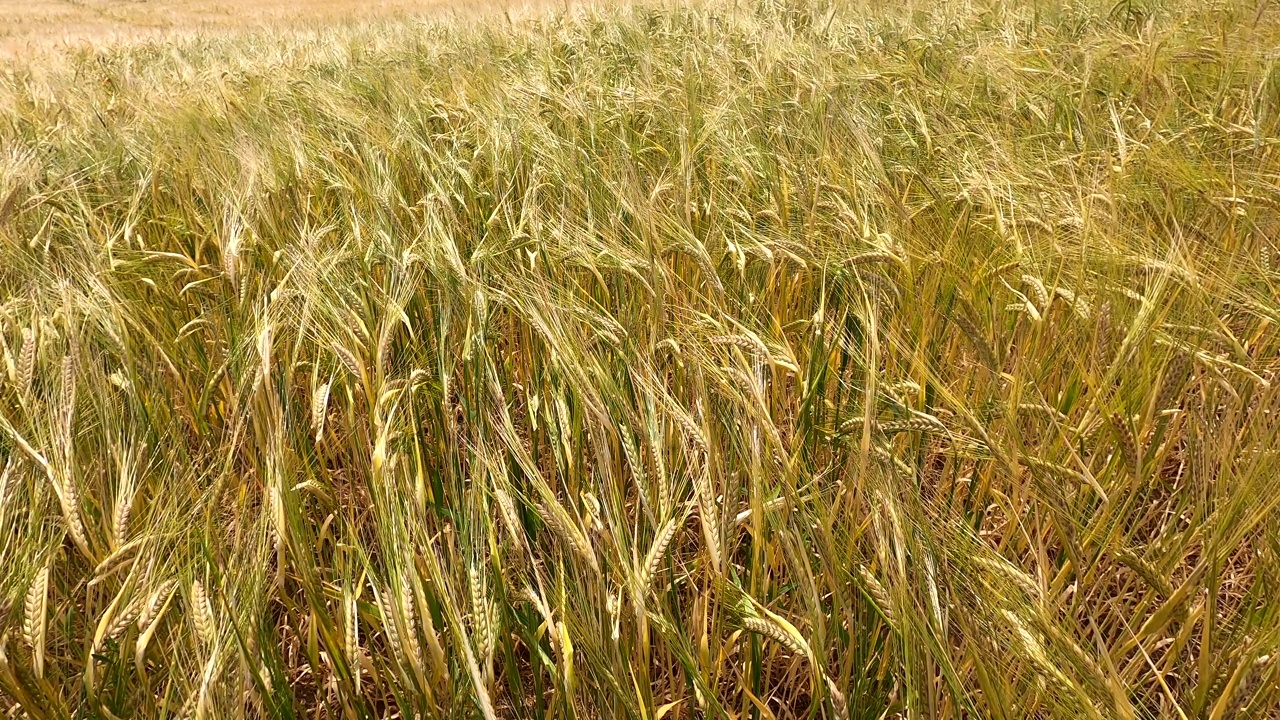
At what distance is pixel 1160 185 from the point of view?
4.83 feet

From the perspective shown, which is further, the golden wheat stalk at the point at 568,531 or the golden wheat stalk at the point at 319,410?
the golden wheat stalk at the point at 319,410

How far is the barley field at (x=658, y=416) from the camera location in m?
0.64

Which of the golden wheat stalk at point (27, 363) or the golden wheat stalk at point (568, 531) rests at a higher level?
the golden wheat stalk at point (27, 363)

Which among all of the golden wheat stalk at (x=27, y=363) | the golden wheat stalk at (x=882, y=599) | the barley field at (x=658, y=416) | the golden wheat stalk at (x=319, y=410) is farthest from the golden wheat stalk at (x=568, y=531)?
the golden wheat stalk at (x=27, y=363)

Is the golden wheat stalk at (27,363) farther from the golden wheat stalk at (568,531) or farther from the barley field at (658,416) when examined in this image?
the golden wheat stalk at (568,531)

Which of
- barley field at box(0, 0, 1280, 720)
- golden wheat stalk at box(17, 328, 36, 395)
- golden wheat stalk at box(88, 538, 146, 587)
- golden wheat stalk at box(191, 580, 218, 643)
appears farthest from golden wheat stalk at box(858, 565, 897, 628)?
golden wheat stalk at box(17, 328, 36, 395)

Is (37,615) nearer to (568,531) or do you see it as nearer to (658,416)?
(568,531)

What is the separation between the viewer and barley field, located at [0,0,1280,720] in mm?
645

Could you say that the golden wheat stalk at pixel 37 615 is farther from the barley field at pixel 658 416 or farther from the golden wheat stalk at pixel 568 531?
the golden wheat stalk at pixel 568 531

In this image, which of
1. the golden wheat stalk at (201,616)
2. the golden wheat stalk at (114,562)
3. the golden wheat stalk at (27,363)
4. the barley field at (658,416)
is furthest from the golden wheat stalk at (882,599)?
the golden wheat stalk at (27,363)

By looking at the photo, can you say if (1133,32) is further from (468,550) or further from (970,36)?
(468,550)

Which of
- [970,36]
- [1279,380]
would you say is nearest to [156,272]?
[1279,380]

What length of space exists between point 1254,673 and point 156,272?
5.92 feet

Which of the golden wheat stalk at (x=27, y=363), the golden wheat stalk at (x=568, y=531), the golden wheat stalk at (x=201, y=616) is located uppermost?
the golden wheat stalk at (x=27, y=363)
